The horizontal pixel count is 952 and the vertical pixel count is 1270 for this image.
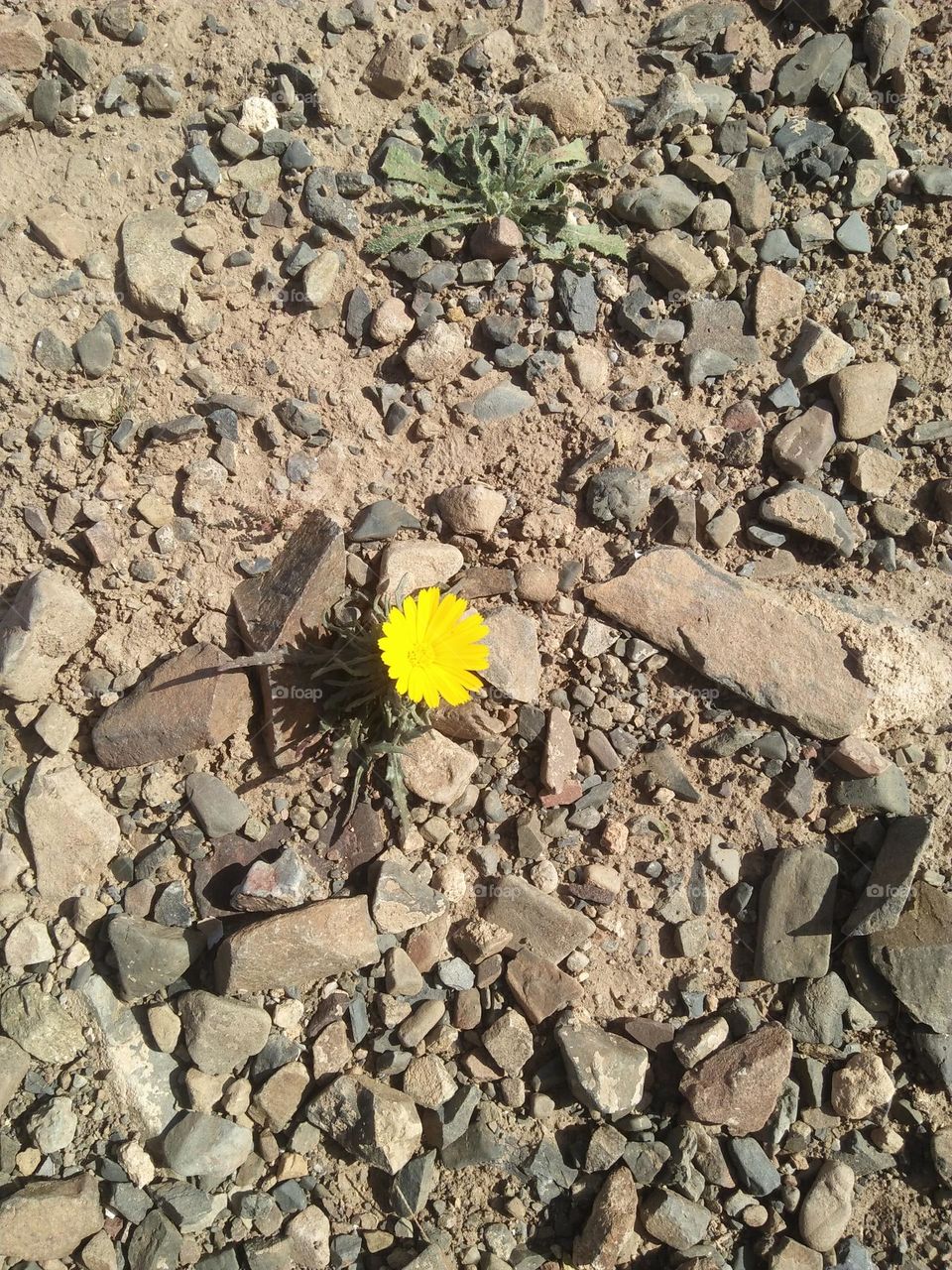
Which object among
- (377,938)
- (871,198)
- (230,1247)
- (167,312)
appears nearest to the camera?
(230,1247)

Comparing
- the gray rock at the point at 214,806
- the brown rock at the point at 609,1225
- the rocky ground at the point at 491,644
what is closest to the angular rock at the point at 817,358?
the rocky ground at the point at 491,644

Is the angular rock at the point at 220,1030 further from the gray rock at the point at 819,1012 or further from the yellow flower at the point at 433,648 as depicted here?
the gray rock at the point at 819,1012

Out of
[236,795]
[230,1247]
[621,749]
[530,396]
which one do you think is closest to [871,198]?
[530,396]

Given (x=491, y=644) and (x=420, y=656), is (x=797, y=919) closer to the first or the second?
(x=491, y=644)

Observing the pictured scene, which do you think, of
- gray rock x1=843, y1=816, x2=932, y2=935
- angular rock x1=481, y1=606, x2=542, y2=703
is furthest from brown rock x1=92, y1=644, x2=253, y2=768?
gray rock x1=843, y1=816, x2=932, y2=935

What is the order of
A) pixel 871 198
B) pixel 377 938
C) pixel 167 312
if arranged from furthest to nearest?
Answer: pixel 871 198, pixel 167 312, pixel 377 938

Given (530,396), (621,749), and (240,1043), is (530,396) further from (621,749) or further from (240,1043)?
(240,1043)

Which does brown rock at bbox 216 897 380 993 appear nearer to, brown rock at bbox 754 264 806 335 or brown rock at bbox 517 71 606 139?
brown rock at bbox 754 264 806 335
